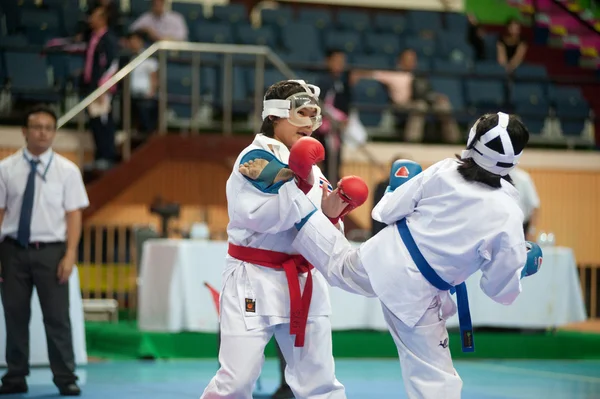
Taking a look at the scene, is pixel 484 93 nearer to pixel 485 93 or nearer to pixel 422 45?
pixel 485 93

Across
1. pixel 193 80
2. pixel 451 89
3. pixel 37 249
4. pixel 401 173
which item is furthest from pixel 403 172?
pixel 451 89

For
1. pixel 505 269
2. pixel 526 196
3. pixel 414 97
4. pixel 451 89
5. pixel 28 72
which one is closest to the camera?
pixel 505 269

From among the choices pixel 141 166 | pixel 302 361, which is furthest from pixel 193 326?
pixel 302 361

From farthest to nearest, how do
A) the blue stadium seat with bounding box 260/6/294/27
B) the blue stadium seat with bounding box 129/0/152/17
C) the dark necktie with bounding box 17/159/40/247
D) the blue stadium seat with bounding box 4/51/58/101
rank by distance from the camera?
the blue stadium seat with bounding box 260/6/294/27
the blue stadium seat with bounding box 129/0/152/17
the blue stadium seat with bounding box 4/51/58/101
the dark necktie with bounding box 17/159/40/247

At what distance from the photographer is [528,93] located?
13.8 m

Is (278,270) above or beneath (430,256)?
beneath

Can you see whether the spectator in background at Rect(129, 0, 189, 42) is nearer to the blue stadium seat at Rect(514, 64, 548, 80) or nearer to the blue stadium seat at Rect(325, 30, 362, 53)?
the blue stadium seat at Rect(325, 30, 362, 53)

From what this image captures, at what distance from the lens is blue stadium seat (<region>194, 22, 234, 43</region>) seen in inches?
500

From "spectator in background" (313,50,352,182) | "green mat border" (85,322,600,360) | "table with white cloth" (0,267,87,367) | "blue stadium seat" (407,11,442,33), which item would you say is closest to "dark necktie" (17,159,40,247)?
"table with white cloth" (0,267,87,367)

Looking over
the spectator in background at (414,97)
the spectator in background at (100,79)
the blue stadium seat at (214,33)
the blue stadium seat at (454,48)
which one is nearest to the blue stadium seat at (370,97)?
the spectator in background at (414,97)

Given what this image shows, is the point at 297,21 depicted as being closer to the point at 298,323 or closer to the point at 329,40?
the point at 329,40

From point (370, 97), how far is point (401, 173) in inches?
337

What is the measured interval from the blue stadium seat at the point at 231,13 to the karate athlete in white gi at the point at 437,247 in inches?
379

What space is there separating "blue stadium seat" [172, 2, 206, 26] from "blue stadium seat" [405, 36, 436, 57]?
2.91 metres
